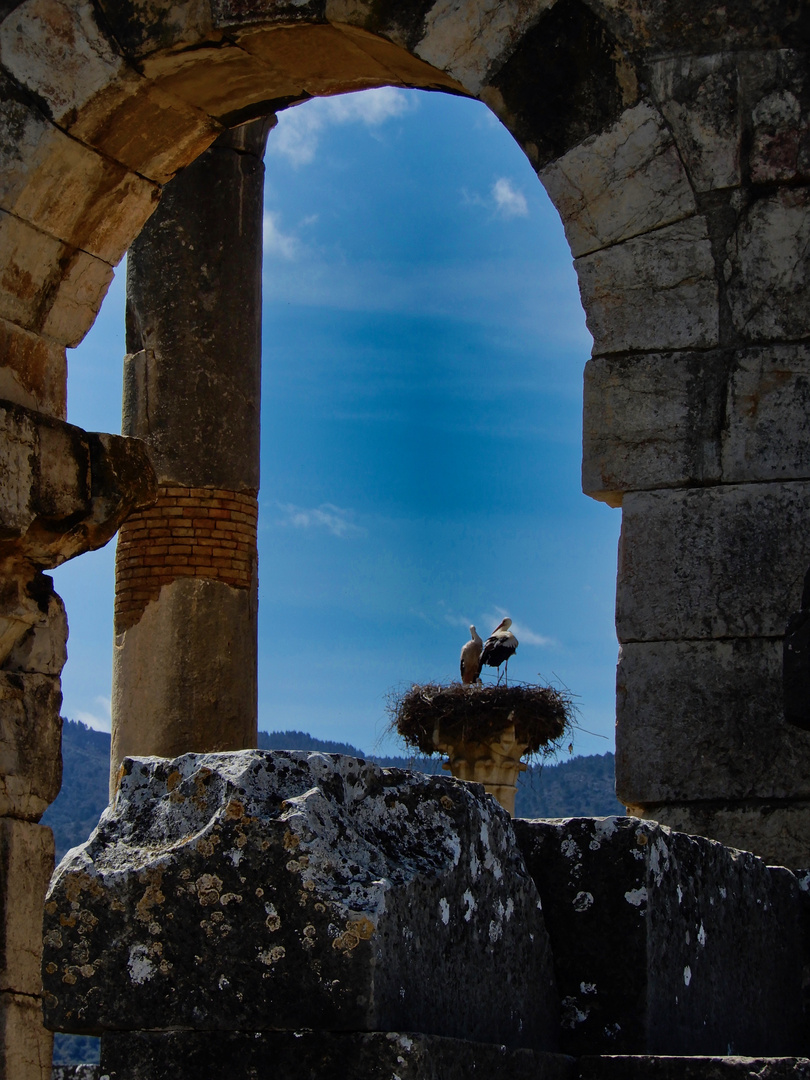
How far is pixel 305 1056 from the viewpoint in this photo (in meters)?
1.81

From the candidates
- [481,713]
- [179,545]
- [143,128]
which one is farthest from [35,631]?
[481,713]

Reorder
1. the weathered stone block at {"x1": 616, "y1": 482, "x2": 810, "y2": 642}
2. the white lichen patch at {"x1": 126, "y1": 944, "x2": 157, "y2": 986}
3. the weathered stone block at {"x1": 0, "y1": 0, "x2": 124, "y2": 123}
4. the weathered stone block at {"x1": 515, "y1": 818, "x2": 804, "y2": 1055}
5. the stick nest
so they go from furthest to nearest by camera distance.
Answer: the stick nest → the weathered stone block at {"x1": 0, "y1": 0, "x2": 124, "y2": 123} → the weathered stone block at {"x1": 616, "y1": 482, "x2": 810, "y2": 642} → the weathered stone block at {"x1": 515, "y1": 818, "x2": 804, "y2": 1055} → the white lichen patch at {"x1": 126, "y1": 944, "x2": 157, "y2": 986}

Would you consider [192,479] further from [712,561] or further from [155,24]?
[712,561]

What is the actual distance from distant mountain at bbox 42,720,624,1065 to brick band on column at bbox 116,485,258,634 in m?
19.4

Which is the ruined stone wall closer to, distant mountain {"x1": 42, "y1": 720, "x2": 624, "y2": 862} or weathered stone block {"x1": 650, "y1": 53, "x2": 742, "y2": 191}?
weathered stone block {"x1": 650, "y1": 53, "x2": 742, "y2": 191}

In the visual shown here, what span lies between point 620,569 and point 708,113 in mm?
1424

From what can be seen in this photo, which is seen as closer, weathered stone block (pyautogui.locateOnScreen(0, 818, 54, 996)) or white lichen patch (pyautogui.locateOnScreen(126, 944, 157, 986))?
white lichen patch (pyautogui.locateOnScreen(126, 944, 157, 986))

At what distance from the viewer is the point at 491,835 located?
88.0 inches

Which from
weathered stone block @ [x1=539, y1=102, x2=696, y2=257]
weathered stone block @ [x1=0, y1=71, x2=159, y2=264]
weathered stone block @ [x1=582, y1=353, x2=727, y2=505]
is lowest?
weathered stone block @ [x1=582, y1=353, x2=727, y2=505]

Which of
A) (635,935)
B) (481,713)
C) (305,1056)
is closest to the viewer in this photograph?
(305,1056)

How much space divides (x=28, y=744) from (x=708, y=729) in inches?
109

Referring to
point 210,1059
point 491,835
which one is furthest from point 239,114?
point 210,1059

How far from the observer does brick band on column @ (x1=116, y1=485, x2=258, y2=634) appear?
33.6ft

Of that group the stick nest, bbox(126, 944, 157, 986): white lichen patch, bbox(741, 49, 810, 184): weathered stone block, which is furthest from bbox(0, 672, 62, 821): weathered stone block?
the stick nest
